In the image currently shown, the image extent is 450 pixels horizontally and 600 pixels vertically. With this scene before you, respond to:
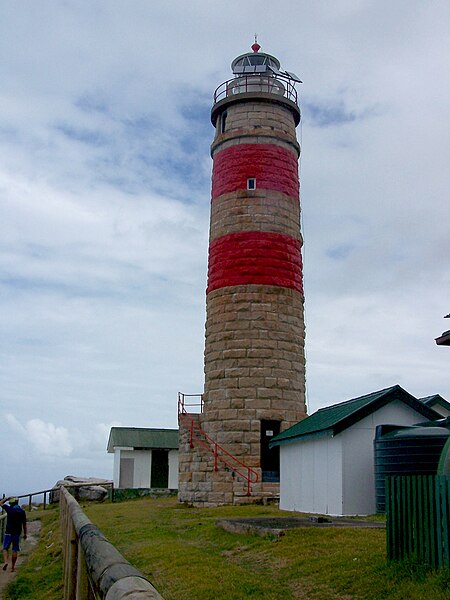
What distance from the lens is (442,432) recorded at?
1513 cm

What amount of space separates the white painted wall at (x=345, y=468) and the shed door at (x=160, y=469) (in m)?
19.3

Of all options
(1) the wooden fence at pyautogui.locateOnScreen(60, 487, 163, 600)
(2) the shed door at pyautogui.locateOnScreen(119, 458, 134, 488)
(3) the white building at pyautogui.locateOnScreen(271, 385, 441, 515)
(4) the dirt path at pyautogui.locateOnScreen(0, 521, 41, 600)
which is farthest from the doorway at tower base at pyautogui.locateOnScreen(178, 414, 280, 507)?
(1) the wooden fence at pyautogui.locateOnScreen(60, 487, 163, 600)

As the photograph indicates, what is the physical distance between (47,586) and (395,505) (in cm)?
678

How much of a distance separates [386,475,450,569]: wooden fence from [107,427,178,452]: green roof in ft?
96.3

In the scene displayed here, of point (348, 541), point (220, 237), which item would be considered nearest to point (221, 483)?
point (220, 237)

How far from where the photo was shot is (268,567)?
10602mm

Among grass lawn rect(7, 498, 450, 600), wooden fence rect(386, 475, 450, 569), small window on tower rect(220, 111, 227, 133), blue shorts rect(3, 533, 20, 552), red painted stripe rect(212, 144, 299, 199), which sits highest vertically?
small window on tower rect(220, 111, 227, 133)

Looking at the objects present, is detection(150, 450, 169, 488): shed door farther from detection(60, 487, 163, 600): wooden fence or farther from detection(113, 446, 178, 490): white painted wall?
detection(60, 487, 163, 600): wooden fence

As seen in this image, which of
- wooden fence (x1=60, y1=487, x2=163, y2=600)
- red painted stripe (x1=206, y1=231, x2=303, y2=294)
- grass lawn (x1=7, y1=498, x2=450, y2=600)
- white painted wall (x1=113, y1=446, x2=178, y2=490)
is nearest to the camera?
wooden fence (x1=60, y1=487, x2=163, y2=600)

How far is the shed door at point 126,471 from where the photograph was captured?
37513 mm

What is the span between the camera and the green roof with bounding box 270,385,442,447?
17641mm

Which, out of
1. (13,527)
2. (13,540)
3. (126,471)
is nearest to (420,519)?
(13,527)

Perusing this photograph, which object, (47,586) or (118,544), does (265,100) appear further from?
(47,586)

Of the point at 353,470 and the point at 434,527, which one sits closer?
the point at 434,527
